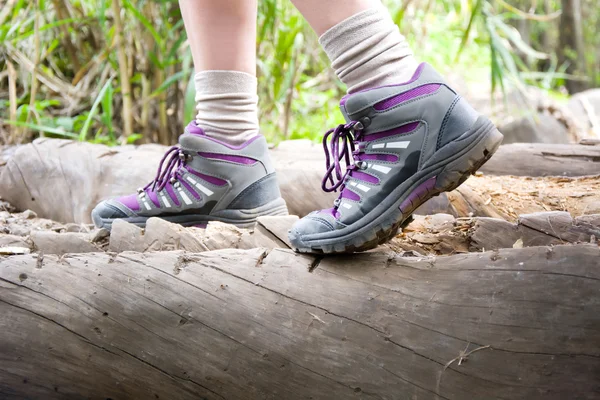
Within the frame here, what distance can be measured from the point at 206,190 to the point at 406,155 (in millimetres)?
538

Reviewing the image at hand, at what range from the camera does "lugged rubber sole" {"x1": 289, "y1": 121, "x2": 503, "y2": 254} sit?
1.03 metres

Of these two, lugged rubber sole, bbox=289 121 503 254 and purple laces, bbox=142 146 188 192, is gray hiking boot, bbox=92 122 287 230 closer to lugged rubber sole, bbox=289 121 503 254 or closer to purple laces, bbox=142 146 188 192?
purple laces, bbox=142 146 188 192

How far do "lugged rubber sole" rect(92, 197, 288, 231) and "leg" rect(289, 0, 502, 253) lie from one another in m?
0.36

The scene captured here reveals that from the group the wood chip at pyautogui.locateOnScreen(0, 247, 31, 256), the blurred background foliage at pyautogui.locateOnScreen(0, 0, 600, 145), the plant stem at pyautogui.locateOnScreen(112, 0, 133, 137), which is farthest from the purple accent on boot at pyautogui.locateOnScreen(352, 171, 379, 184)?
the plant stem at pyautogui.locateOnScreen(112, 0, 133, 137)

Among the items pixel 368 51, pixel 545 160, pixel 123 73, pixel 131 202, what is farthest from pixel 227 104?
pixel 123 73

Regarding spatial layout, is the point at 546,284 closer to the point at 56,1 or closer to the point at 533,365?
the point at 533,365

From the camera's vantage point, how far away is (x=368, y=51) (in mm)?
1069

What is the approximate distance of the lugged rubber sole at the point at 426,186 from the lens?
103 cm

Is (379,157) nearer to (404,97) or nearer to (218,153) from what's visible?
(404,97)

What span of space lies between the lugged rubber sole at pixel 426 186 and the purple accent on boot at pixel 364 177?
0.15 ft

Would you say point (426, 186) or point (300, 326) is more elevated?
point (426, 186)

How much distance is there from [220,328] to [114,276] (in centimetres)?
22

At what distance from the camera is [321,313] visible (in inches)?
39.9

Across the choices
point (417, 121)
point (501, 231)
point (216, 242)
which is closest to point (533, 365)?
point (501, 231)
